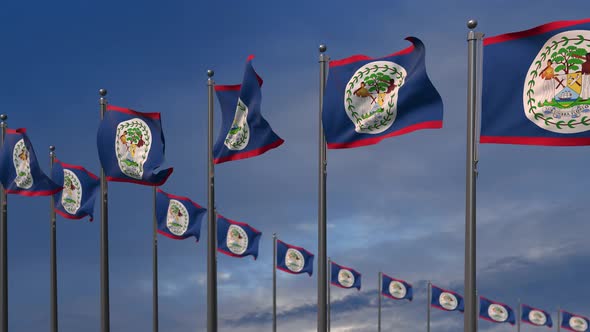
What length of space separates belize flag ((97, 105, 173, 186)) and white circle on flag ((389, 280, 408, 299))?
112 feet

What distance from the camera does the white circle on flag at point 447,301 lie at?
5681 centimetres

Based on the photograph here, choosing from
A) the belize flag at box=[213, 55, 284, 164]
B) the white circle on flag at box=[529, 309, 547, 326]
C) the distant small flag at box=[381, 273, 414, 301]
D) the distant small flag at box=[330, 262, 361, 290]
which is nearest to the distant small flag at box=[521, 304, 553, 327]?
the white circle on flag at box=[529, 309, 547, 326]

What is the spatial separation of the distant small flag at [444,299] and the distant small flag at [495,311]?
203 inches

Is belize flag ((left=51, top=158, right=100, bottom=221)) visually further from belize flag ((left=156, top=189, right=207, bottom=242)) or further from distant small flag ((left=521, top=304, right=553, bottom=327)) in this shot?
distant small flag ((left=521, top=304, right=553, bottom=327))

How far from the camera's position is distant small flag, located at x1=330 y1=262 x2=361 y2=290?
46.9 metres

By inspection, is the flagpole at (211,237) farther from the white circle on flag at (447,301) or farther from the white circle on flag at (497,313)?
the white circle on flag at (497,313)

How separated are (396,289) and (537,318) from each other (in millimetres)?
22800

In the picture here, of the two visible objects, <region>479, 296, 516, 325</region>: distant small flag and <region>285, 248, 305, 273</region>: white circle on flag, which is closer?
<region>285, 248, 305, 273</region>: white circle on flag

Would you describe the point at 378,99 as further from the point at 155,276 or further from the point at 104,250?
the point at 155,276

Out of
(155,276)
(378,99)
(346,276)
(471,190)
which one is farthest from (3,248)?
(346,276)

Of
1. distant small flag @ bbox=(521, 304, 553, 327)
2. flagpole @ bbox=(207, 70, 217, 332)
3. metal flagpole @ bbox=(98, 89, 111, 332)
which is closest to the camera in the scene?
flagpole @ bbox=(207, 70, 217, 332)

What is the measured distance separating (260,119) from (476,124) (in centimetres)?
566

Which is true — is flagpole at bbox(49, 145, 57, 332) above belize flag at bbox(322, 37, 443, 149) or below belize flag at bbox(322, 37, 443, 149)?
below

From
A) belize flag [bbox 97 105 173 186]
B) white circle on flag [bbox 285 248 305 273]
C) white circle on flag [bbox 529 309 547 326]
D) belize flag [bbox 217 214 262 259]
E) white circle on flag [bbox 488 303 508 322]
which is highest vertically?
belize flag [bbox 97 105 173 186]
